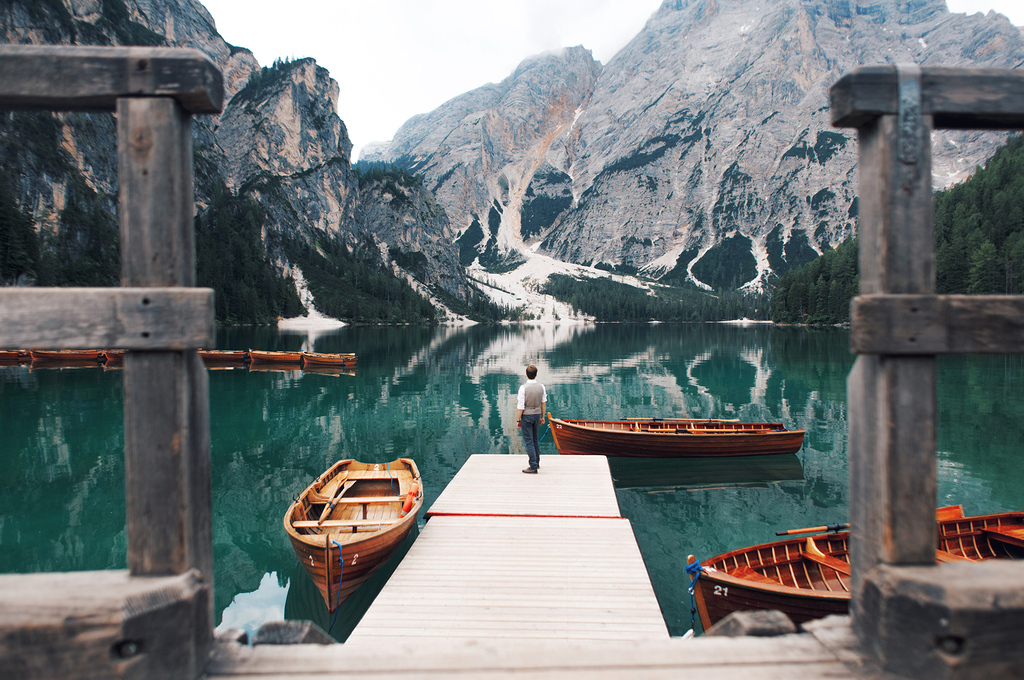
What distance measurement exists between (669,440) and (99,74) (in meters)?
18.0

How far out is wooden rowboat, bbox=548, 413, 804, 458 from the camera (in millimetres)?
18344

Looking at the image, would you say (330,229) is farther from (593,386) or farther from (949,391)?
(949,391)

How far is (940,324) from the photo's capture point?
3.06 m

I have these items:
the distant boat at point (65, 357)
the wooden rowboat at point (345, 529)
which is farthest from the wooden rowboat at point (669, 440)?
the distant boat at point (65, 357)

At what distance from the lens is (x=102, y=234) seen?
96688 mm

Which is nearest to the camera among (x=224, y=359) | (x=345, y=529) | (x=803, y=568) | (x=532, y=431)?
(x=803, y=568)

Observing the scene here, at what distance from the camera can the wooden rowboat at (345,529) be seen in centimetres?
842

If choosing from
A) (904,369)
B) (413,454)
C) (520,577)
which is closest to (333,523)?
(520,577)

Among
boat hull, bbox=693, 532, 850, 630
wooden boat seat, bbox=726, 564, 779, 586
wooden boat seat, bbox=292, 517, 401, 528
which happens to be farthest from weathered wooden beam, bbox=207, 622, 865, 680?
wooden boat seat, bbox=292, 517, 401, 528

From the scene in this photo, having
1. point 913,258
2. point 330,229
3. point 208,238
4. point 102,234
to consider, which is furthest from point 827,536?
point 330,229

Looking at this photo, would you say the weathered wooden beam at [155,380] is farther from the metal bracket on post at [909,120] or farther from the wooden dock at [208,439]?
the metal bracket on post at [909,120]

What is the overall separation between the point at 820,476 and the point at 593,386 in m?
21.0

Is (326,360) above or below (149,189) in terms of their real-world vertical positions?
below

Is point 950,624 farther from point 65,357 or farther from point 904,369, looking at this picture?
point 65,357
